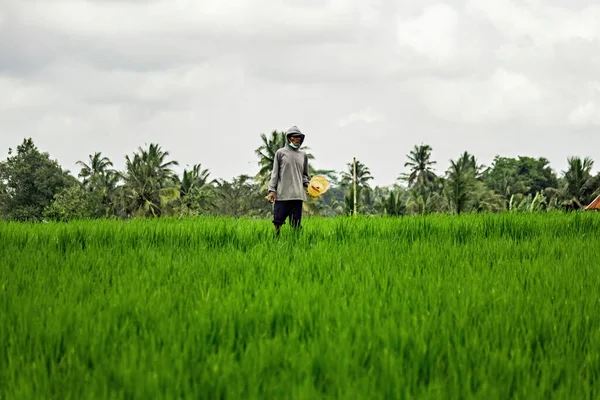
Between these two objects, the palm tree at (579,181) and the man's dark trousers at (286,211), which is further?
the palm tree at (579,181)

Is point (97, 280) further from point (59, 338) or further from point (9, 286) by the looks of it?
point (59, 338)

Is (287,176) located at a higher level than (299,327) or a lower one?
higher

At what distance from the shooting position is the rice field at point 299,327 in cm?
201

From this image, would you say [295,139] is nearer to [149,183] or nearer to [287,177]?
[287,177]

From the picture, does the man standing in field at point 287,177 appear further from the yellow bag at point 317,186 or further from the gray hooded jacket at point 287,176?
the yellow bag at point 317,186

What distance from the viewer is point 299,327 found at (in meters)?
2.72

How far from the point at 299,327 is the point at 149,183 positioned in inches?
1283

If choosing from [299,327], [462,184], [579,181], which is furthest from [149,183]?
[299,327]

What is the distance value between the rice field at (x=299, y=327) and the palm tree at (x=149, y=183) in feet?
90.4

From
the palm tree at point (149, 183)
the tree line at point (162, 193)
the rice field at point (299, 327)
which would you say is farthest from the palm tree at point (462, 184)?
the rice field at point (299, 327)

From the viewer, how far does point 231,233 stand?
7.14m

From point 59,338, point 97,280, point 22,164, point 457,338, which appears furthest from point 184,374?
point 22,164

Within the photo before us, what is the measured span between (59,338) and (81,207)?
32.7 metres

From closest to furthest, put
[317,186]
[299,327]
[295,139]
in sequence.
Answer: [299,327]
[295,139]
[317,186]
